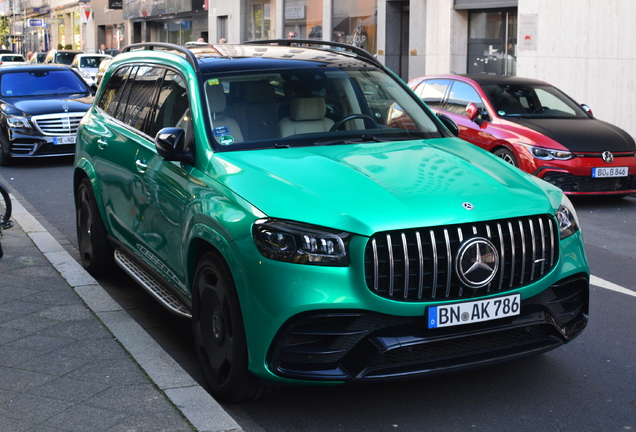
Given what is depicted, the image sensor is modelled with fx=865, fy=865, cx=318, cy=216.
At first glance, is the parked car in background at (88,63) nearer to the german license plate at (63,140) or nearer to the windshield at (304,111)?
the german license plate at (63,140)

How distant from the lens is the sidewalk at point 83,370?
388cm

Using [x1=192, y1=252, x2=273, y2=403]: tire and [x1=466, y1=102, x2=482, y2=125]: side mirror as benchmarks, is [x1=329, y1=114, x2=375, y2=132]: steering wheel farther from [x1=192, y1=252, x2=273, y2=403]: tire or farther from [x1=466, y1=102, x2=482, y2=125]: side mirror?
[x1=466, y1=102, x2=482, y2=125]: side mirror

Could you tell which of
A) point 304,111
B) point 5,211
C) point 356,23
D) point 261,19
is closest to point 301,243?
point 304,111

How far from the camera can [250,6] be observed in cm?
3638

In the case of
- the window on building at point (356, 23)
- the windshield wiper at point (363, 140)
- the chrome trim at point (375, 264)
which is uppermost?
the window on building at point (356, 23)

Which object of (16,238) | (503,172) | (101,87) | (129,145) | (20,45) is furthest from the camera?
(20,45)

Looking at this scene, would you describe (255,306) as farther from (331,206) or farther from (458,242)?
(458,242)

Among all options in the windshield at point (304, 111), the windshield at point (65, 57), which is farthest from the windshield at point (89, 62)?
the windshield at point (304, 111)

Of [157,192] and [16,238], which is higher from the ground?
[157,192]

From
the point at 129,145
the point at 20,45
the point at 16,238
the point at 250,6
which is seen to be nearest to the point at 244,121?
the point at 129,145

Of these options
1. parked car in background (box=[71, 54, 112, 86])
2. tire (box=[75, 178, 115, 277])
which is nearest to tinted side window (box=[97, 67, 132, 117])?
tire (box=[75, 178, 115, 277])

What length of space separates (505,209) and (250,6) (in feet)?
111

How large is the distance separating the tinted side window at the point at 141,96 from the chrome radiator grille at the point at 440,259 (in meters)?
2.50

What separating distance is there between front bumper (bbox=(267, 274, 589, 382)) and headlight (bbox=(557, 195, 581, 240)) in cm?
47
